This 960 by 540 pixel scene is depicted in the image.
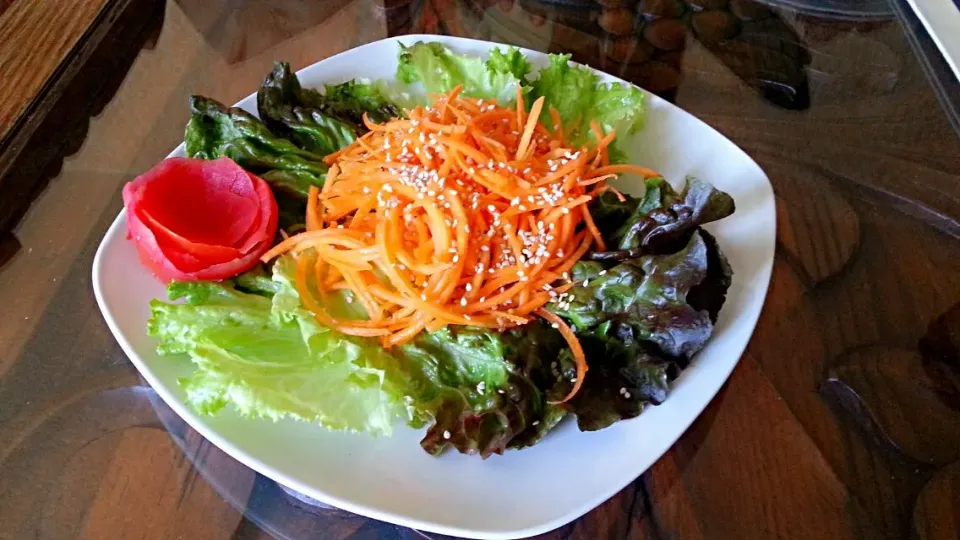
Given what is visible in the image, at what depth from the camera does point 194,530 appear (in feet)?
4.17

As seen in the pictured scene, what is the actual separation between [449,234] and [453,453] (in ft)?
1.30

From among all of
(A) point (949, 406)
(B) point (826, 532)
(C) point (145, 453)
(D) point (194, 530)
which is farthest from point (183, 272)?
(A) point (949, 406)

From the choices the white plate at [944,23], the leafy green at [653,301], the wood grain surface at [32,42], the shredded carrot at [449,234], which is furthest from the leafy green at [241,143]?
the white plate at [944,23]

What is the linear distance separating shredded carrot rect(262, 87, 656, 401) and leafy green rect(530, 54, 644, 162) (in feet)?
0.78

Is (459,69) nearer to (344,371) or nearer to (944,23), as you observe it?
(344,371)

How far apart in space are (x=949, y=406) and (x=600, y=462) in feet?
2.33

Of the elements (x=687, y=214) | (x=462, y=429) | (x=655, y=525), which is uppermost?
(x=687, y=214)

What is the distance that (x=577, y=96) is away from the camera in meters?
1.71

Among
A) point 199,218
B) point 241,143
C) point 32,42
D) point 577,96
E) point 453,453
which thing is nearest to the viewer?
point 453,453

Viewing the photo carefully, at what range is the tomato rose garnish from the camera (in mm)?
1372

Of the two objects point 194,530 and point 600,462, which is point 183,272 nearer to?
point 194,530

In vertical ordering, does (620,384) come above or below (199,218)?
below

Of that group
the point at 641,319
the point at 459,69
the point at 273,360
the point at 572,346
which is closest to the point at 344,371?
the point at 273,360

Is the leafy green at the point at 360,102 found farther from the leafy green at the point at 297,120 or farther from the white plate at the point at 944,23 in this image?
the white plate at the point at 944,23
